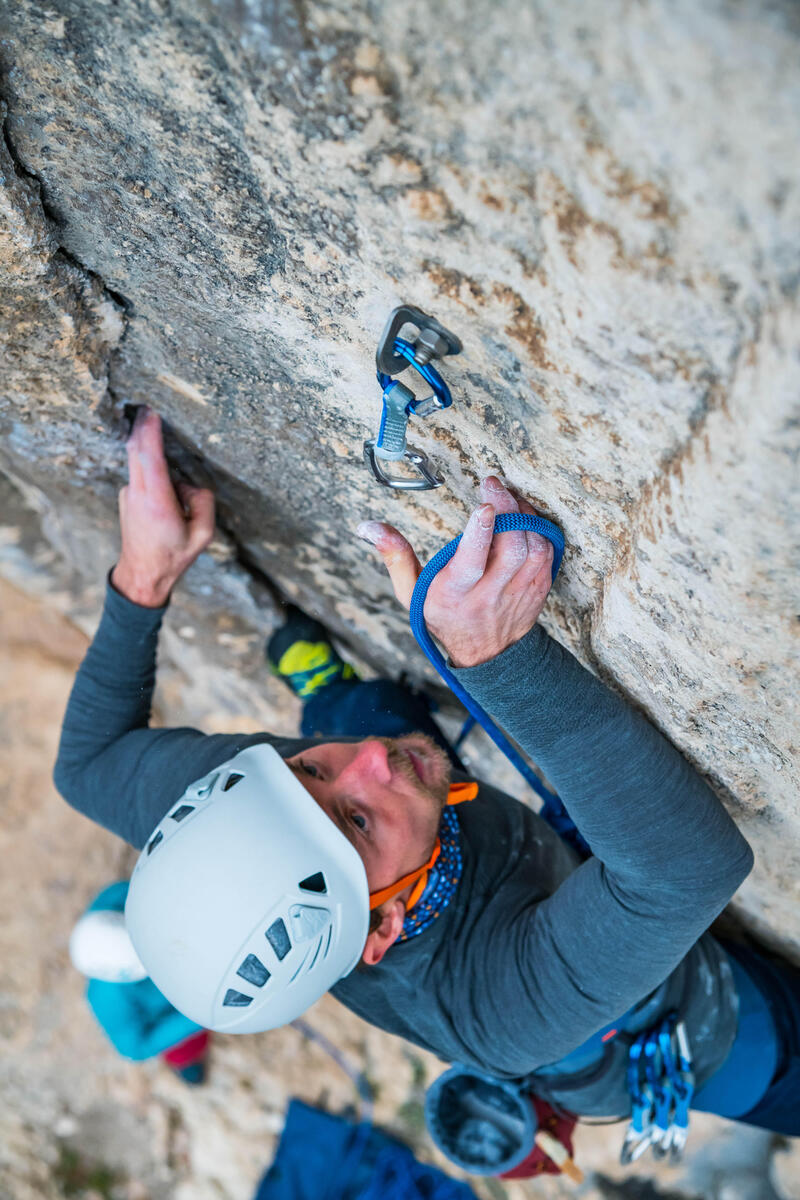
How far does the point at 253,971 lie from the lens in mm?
1703

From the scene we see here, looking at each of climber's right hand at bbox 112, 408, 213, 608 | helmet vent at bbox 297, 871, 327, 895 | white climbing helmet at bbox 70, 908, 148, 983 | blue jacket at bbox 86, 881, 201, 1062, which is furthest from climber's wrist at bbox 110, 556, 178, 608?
blue jacket at bbox 86, 881, 201, 1062

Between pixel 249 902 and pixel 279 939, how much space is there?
0.34ft

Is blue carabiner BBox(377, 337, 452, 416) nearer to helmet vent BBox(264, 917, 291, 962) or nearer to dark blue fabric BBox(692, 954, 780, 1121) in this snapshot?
helmet vent BBox(264, 917, 291, 962)

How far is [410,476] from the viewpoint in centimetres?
161

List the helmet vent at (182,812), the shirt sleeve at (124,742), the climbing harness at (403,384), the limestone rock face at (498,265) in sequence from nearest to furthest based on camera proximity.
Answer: the limestone rock face at (498,265) < the climbing harness at (403,384) < the helmet vent at (182,812) < the shirt sleeve at (124,742)

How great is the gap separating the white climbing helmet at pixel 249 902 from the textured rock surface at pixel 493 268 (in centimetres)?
68

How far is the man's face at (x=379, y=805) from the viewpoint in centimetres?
186

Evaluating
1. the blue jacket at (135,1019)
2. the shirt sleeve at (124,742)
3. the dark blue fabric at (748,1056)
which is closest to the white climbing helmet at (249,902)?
the shirt sleeve at (124,742)

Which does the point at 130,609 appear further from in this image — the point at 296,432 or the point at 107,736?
the point at 296,432

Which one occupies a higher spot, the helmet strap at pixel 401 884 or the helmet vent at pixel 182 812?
the helmet strap at pixel 401 884

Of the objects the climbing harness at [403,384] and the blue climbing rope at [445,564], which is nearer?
the climbing harness at [403,384]

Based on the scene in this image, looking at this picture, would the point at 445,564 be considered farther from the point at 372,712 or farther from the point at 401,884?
the point at 372,712

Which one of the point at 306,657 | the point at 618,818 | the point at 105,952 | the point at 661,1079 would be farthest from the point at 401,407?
the point at 105,952

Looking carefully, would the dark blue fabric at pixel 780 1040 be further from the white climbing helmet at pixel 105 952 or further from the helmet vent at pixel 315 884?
the white climbing helmet at pixel 105 952
